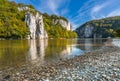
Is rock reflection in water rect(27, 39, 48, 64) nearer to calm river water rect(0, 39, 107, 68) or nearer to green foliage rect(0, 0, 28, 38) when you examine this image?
calm river water rect(0, 39, 107, 68)

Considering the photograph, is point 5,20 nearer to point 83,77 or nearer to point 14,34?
point 14,34

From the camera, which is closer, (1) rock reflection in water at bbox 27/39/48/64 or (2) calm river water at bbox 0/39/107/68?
(2) calm river water at bbox 0/39/107/68

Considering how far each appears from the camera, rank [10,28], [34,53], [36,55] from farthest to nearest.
Result: [10,28] < [34,53] < [36,55]

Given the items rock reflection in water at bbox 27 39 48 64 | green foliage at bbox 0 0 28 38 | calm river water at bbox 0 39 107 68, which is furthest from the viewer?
green foliage at bbox 0 0 28 38

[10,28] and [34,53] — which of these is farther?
[10,28]

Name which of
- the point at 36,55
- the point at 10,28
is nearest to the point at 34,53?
the point at 36,55

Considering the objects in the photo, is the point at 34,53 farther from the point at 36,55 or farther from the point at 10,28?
the point at 10,28

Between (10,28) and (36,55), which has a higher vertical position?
(10,28)

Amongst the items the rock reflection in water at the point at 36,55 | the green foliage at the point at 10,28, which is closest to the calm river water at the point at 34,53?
the rock reflection in water at the point at 36,55

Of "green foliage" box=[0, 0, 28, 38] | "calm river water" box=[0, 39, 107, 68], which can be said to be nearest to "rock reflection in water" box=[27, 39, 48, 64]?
"calm river water" box=[0, 39, 107, 68]

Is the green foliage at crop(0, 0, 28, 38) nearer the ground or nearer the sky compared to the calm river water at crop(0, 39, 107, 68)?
nearer the sky

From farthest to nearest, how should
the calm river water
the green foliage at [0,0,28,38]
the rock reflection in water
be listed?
the green foliage at [0,0,28,38], the rock reflection in water, the calm river water

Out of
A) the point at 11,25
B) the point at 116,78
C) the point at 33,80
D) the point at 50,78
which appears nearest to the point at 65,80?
→ the point at 50,78

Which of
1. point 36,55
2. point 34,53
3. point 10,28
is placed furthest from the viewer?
point 10,28
